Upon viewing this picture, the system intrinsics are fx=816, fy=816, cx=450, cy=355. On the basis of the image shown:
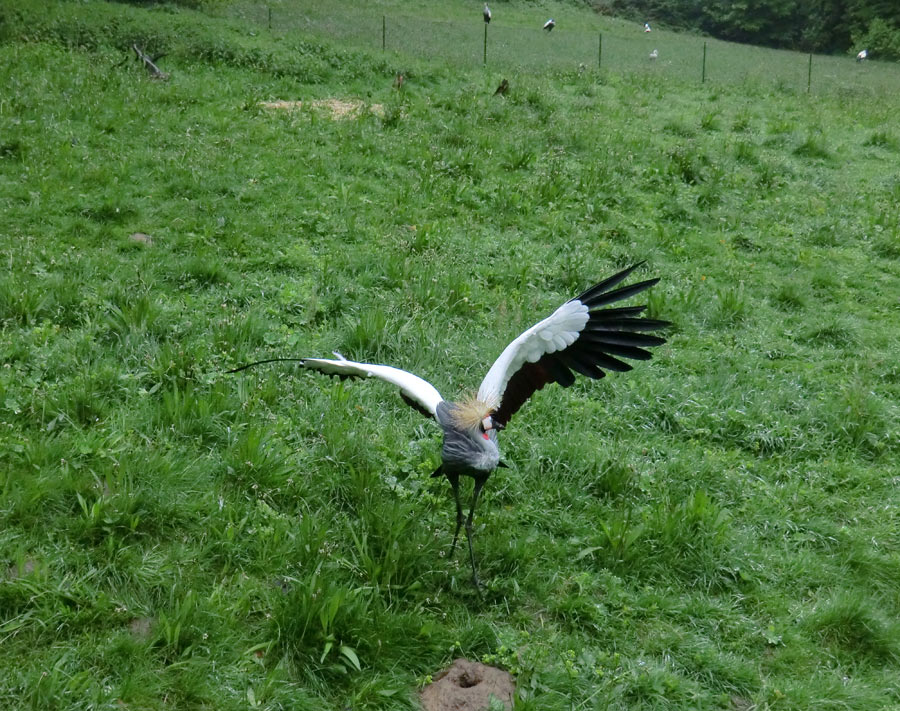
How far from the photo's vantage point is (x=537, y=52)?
1823 centimetres

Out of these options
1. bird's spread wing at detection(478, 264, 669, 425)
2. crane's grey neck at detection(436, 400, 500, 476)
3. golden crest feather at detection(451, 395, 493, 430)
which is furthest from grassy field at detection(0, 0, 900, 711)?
bird's spread wing at detection(478, 264, 669, 425)

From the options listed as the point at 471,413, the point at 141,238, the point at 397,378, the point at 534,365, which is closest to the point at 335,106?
the point at 141,238

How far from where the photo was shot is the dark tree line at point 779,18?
34.2m

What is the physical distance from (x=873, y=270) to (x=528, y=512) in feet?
17.9

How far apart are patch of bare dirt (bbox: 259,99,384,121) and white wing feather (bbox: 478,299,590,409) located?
26.7 feet

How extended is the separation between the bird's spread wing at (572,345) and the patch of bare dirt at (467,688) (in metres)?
1.08

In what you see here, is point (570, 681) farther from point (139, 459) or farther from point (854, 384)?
point (854, 384)

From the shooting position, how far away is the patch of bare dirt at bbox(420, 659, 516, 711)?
11.0 feet

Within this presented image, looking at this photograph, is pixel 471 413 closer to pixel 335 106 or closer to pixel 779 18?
pixel 335 106

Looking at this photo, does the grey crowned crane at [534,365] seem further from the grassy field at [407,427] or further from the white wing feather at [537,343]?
the grassy field at [407,427]

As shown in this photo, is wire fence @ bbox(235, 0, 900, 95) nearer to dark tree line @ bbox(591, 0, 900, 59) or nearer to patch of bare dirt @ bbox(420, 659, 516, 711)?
patch of bare dirt @ bbox(420, 659, 516, 711)

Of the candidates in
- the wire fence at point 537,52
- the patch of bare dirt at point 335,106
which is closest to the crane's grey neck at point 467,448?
the patch of bare dirt at point 335,106

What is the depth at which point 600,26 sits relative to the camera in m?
30.2

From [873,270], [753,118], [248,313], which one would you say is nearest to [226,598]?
[248,313]
